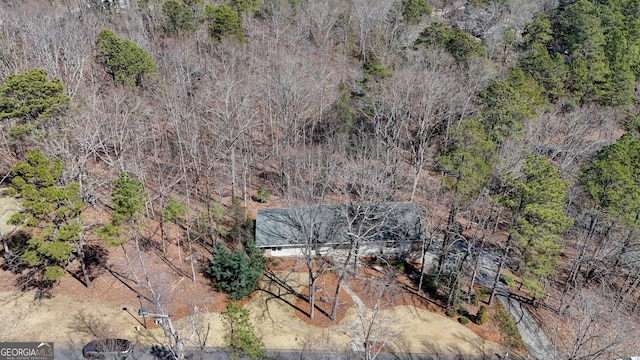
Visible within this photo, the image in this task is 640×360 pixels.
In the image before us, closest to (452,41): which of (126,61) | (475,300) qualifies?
(475,300)

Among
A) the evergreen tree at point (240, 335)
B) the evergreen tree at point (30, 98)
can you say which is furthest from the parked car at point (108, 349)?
the evergreen tree at point (30, 98)

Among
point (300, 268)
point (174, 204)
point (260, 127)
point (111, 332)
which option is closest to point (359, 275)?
point (300, 268)

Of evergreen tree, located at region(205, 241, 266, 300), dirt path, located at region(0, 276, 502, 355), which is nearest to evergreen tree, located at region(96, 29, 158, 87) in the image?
evergreen tree, located at region(205, 241, 266, 300)

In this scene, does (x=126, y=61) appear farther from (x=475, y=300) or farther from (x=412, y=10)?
(x=412, y=10)

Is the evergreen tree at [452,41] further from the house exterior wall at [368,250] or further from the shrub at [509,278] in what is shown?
the shrub at [509,278]

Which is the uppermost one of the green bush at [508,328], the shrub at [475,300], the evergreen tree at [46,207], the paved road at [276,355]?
the evergreen tree at [46,207]

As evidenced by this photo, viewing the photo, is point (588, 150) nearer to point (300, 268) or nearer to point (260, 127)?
point (300, 268)
